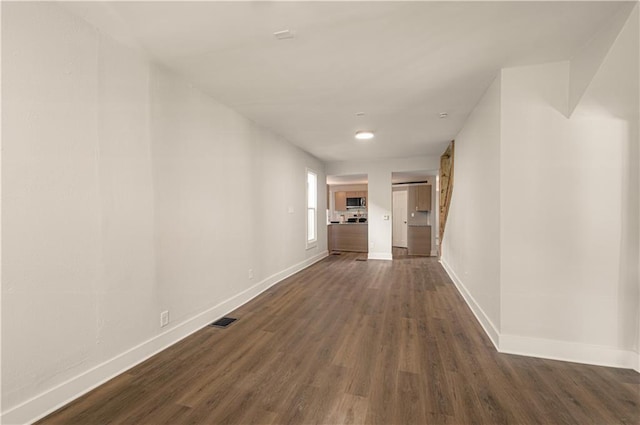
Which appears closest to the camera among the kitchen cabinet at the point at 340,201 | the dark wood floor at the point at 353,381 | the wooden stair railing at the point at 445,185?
the dark wood floor at the point at 353,381

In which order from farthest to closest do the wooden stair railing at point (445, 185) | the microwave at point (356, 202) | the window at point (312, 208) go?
the microwave at point (356, 202)
the window at point (312, 208)
the wooden stair railing at point (445, 185)

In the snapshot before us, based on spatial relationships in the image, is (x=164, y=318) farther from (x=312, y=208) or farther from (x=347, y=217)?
(x=347, y=217)

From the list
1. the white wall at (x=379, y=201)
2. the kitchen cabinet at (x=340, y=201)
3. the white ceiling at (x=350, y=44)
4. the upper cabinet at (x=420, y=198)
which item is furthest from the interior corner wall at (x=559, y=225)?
the kitchen cabinet at (x=340, y=201)

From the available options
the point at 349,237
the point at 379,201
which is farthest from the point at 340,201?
the point at 379,201

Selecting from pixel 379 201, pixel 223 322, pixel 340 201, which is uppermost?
pixel 340 201

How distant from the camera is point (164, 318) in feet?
8.09

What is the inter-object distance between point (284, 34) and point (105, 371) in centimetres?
278

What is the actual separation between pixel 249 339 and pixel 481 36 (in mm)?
3226

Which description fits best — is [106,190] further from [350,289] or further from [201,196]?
[350,289]

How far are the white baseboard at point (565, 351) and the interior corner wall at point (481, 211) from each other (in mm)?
79

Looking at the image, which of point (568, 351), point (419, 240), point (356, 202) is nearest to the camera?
point (568, 351)

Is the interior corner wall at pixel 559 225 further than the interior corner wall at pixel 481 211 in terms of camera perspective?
No

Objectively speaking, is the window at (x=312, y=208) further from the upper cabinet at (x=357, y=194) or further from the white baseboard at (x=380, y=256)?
the upper cabinet at (x=357, y=194)

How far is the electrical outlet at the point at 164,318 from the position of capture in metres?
2.43
